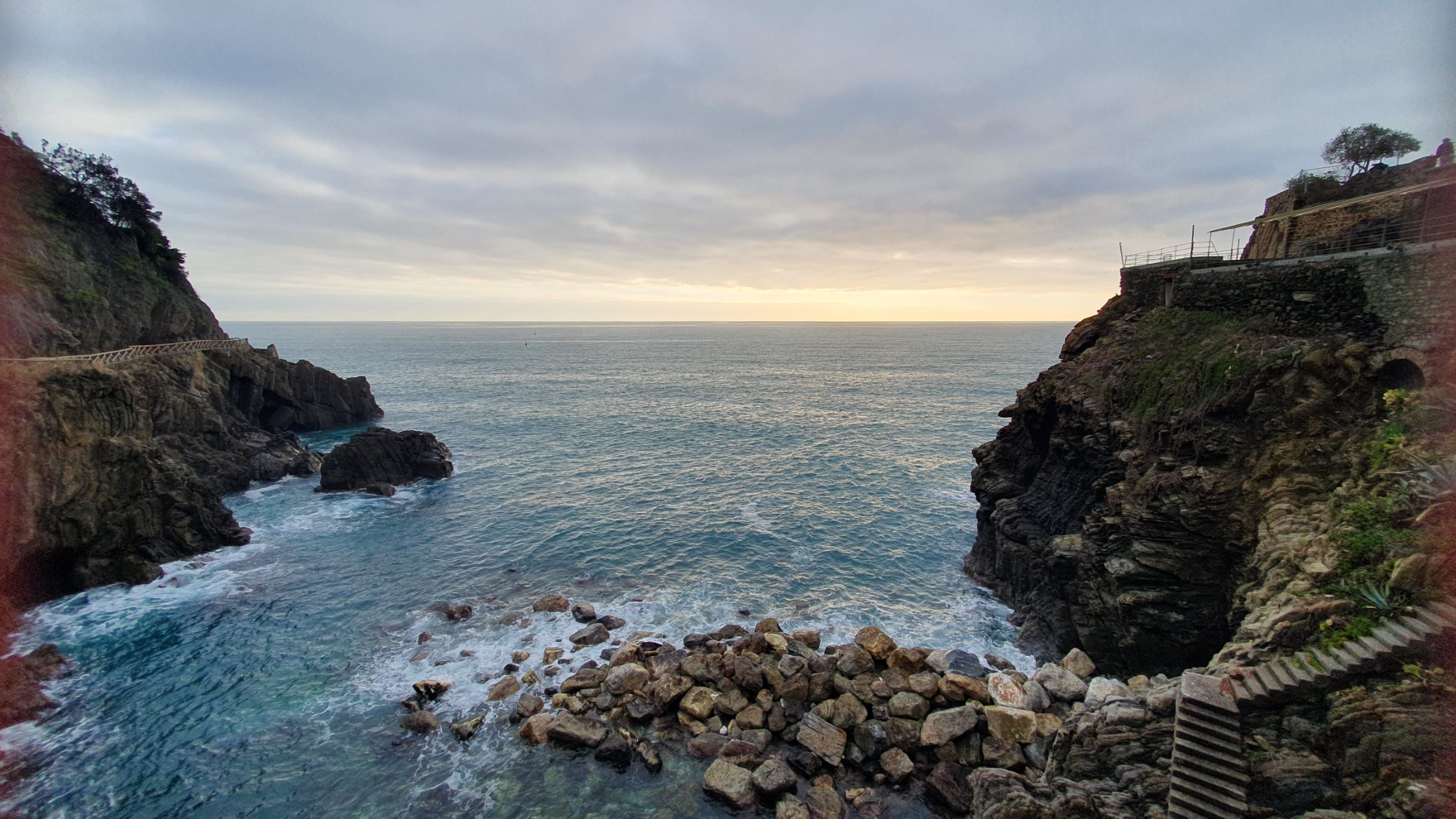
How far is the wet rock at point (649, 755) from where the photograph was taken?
2181 cm

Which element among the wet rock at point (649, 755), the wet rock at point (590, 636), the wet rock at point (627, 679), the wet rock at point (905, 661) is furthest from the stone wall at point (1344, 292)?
the wet rock at point (590, 636)

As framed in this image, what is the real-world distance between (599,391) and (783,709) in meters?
95.2

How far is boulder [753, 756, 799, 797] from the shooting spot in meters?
20.4

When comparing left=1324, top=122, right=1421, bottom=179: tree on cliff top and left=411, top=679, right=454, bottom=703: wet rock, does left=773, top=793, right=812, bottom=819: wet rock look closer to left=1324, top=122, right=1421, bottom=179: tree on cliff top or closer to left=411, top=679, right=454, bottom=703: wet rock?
left=411, top=679, right=454, bottom=703: wet rock

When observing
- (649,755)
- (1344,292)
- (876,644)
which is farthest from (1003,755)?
(1344,292)

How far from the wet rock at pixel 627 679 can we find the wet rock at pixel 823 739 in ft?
23.5

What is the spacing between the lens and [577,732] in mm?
23000

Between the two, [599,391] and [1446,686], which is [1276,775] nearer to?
[1446,686]

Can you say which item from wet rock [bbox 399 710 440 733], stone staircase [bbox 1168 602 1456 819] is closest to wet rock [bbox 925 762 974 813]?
stone staircase [bbox 1168 602 1456 819]

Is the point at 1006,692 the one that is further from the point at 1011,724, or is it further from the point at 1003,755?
the point at 1003,755

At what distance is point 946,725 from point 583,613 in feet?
63.8

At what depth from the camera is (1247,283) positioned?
96.9 ft

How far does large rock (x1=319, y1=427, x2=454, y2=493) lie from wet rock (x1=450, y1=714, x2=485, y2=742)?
37139mm

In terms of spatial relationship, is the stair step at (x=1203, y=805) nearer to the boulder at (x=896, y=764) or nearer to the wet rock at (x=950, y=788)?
the wet rock at (x=950, y=788)
